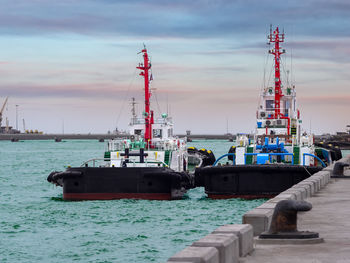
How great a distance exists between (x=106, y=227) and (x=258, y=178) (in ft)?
31.4

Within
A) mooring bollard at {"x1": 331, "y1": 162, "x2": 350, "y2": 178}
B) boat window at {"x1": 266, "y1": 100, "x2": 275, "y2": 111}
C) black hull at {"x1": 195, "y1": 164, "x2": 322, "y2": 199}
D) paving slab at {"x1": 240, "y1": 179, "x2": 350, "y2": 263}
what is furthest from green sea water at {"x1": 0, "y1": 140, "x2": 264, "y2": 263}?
boat window at {"x1": 266, "y1": 100, "x2": 275, "y2": 111}

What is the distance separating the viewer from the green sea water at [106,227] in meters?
20.9

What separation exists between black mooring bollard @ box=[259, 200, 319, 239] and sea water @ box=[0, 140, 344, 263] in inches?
315

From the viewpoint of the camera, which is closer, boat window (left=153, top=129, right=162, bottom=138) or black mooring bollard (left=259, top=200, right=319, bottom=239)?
black mooring bollard (left=259, top=200, right=319, bottom=239)

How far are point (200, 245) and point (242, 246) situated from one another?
125 centimetres

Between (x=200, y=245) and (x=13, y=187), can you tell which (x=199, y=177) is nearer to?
(x=13, y=187)

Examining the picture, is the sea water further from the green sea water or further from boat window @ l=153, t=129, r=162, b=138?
boat window @ l=153, t=129, r=162, b=138

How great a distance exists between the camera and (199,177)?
35.4 metres

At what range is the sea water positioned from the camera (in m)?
20.9

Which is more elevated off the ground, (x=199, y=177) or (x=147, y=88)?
(x=147, y=88)

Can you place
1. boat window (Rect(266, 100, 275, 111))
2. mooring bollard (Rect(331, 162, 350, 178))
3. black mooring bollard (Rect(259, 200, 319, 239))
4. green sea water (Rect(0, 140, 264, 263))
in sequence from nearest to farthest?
black mooring bollard (Rect(259, 200, 319, 239))
green sea water (Rect(0, 140, 264, 263))
mooring bollard (Rect(331, 162, 350, 178))
boat window (Rect(266, 100, 275, 111))

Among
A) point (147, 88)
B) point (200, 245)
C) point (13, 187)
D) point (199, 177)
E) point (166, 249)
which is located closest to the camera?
point (200, 245)

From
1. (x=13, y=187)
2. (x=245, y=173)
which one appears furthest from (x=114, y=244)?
(x=13, y=187)

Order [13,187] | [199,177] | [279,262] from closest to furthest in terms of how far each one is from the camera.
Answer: [279,262]
[199,177]
[13,187]
